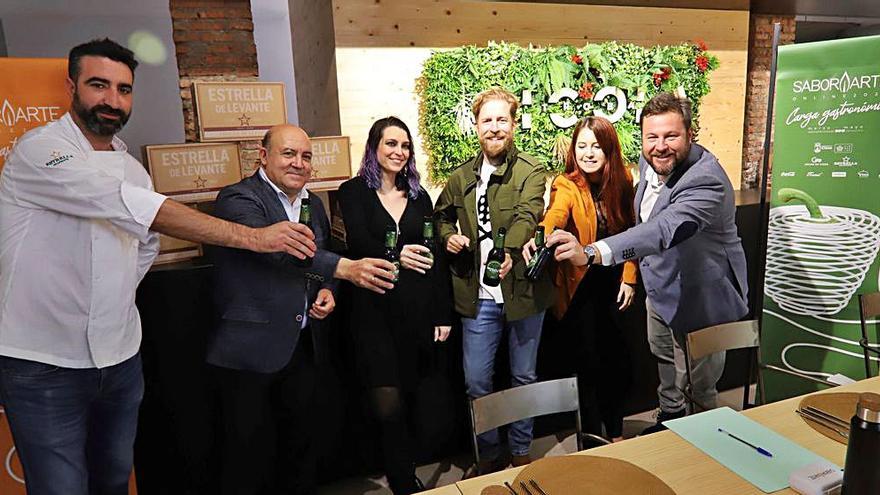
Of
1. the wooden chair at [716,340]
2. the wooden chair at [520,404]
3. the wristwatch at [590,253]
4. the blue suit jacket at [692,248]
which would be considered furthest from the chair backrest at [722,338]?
the wooden chair at [520,404]

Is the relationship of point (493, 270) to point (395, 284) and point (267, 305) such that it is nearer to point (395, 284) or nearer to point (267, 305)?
point (395, 284)

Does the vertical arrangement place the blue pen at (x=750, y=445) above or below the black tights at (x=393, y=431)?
above

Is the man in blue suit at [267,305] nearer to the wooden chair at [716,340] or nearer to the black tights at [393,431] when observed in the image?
the black tights at [393,431]

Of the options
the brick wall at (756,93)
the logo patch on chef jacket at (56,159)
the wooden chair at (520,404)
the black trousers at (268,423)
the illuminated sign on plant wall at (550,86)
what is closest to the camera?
the logo patch on chef jacket at (56,159)

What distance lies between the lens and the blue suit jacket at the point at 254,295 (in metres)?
2.21

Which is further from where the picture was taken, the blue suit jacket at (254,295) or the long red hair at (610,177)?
the long red hair at (610,177)

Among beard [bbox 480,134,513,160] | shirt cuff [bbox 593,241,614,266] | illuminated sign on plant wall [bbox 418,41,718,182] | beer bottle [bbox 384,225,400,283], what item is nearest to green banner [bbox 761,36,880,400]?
illuminated sign on plant wall [bbox 418,41,718,182]

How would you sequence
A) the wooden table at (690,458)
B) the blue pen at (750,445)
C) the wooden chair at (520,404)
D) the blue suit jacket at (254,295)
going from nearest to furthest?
the wooden table at (690,458)
the blue pen at (750,445)
the wooden chair at (520,404)
the blue suit jacket at (254,295)

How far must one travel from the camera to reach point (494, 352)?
2744 mm

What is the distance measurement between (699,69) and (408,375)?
4.16 metres

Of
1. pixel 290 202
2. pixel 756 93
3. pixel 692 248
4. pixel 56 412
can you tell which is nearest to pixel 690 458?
pixel 692 248

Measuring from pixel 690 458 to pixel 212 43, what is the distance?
3691mm

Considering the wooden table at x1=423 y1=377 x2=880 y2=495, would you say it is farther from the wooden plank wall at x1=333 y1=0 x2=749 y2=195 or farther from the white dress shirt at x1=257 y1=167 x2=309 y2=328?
the wooden plank wall at x1=333 y1=0 x2=749 y2=195

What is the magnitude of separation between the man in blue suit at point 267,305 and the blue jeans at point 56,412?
0.42 m
